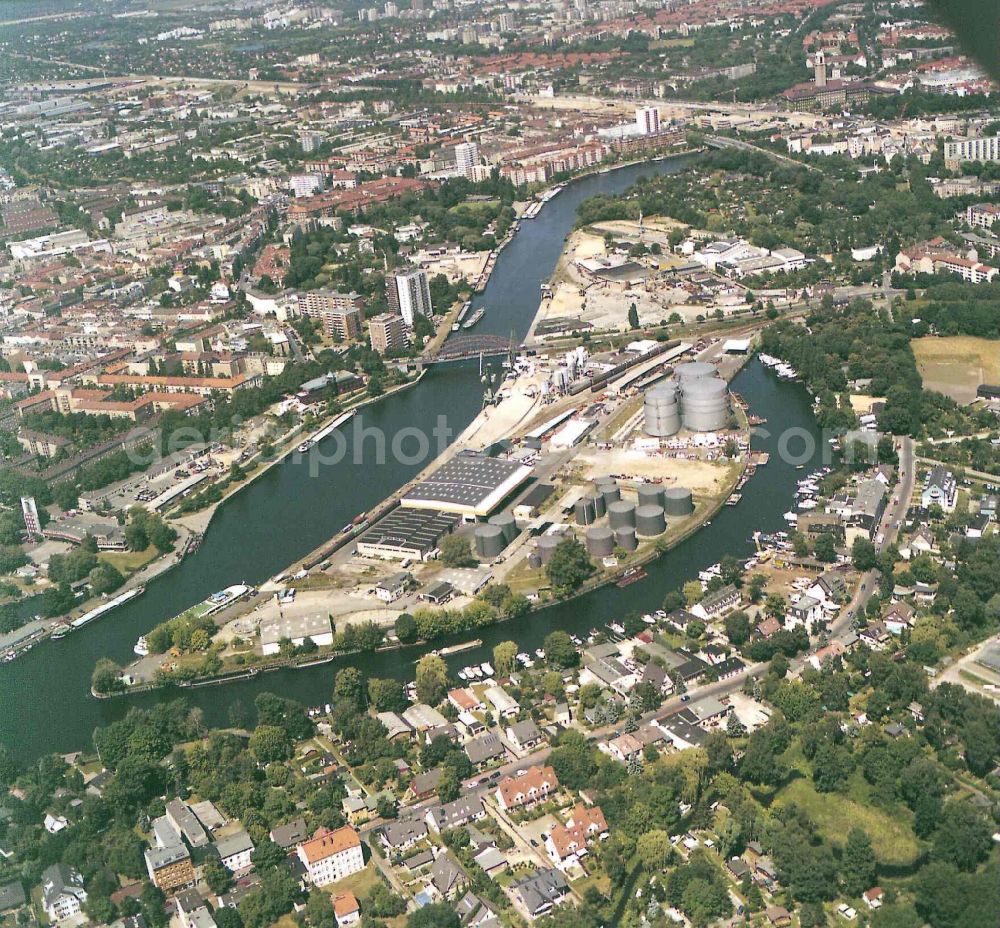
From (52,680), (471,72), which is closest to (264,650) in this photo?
(52,680)

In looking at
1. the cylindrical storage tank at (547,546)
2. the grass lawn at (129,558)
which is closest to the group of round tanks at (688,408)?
the cylindrical storage tank at (547,546)

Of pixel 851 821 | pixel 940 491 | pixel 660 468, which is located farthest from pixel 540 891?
pixel 660 468

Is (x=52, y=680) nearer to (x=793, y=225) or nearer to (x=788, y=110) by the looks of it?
(x=793, y=225)

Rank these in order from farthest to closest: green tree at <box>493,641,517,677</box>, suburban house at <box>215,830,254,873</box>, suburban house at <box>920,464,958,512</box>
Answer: suburban house at <box>920,464,958,512</box>, green tree at <box>493,641,517,677</box>, suburban house at <box>215,830,254,873</box>

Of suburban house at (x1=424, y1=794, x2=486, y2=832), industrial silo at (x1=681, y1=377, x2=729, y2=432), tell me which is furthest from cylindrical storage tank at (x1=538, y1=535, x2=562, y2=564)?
suburban house at (x1=424, y1=794, x2=486, y2=832)

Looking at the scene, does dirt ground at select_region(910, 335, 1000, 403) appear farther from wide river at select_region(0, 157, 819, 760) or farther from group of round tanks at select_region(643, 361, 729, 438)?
group of round tanks at select_region(643, 361, 729, 438)

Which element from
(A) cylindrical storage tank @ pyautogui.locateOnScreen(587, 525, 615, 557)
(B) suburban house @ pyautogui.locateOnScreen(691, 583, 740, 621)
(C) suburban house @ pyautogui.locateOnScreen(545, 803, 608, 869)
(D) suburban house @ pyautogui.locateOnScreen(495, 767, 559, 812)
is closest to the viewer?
(C) suburban house @ pyautogui.locateOnScreen(545, 803, 608, 869)

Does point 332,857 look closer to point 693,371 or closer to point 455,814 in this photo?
point 455,814
